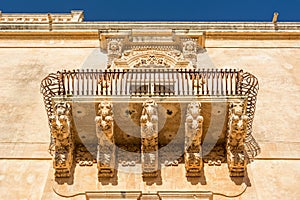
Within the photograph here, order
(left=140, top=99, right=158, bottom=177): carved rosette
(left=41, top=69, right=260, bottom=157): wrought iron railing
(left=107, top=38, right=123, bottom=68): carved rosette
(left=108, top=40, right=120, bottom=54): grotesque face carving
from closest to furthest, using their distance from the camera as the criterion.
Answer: (left=140, top=99, right=158, bottom=177): carved rosette → (left=41, top=69, right=260, bottom=157): wrought iron railing → (left=107, top=38, right=123, bottom=68): carved rosette → (left=108, top=40, right=120, bottom=54): grotesque face carving

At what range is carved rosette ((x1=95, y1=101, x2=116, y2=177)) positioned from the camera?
7.63 m

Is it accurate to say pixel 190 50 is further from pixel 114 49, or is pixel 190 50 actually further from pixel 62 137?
pixel 62 137

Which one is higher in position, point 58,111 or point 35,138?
point 58,111

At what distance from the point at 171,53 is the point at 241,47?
1.78 metres

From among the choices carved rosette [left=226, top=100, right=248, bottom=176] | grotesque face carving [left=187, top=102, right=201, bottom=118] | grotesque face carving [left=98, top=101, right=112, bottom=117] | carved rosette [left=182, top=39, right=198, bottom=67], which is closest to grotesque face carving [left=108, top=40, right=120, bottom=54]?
carved rosette [left=182, top=39, right=198, bottom=67]

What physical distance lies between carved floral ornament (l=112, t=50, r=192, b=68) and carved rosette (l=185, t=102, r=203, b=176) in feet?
9.79

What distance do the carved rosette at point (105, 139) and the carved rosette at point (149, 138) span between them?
49cm

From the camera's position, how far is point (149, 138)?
7734mm

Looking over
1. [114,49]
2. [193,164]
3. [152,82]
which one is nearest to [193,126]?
[193,164]

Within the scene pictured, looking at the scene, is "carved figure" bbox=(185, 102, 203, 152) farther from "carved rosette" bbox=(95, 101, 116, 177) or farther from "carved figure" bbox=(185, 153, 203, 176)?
"carved rosette" bbox=(95, 101, 116, 177)

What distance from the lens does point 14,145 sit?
8.48 m

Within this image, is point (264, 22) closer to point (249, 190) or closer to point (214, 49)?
point (214, 49)

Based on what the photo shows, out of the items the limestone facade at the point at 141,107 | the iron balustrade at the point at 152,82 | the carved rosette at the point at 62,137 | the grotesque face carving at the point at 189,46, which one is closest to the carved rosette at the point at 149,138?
the limestone facade at the point at 141,107

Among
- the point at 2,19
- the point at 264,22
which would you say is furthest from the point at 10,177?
the point at 2,19
